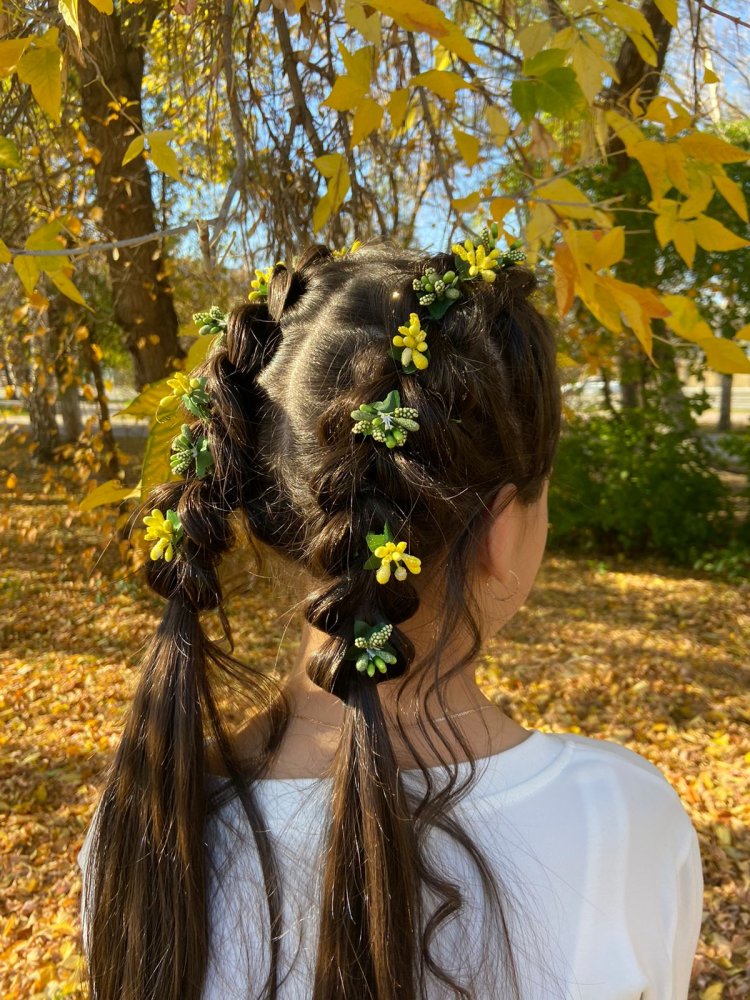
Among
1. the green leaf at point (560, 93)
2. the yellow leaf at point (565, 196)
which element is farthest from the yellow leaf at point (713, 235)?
the green leaf at point (560, 93)

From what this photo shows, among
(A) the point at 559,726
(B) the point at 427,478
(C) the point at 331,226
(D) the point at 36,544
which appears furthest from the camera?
(D) the point at 36,544

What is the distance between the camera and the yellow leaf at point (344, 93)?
1173mm

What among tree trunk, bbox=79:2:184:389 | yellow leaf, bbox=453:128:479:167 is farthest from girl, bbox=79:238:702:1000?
tree trunk, bbox=79:2:184:389

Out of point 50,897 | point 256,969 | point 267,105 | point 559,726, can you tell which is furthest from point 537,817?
point 559,726

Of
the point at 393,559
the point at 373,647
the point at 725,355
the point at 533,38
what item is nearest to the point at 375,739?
the point at 373,647

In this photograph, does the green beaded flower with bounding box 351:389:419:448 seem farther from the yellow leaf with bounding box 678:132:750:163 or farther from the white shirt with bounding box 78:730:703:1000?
the yellow leaf with bounding box 678:132:750:163

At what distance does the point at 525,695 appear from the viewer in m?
3.87

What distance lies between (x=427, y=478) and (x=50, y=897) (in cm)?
250

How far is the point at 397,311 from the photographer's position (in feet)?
2.93

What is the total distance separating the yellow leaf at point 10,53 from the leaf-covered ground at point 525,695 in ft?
3.15

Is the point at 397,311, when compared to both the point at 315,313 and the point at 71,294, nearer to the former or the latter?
the point at 315,313

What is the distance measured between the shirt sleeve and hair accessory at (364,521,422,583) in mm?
475

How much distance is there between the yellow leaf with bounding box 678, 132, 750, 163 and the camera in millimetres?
1235

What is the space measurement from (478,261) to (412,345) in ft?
0.66
